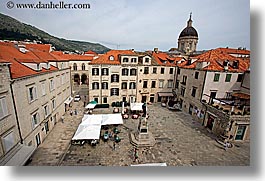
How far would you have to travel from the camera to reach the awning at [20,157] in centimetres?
443

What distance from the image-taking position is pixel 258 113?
470cm

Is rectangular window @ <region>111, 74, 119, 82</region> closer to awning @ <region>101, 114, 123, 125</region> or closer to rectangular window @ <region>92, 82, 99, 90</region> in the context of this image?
rectangular window @ <region>92, 82, 99, 90</region>

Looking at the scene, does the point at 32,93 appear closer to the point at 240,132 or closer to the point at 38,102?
the point at 38,102

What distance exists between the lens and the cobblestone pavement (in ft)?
19.0

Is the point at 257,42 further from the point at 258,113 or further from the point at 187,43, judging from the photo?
the point at 187,43

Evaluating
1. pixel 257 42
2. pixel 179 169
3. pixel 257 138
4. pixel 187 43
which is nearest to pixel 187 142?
pixel 179 169

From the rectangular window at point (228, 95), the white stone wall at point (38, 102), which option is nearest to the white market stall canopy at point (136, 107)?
the white stone wall at point (38, 102)

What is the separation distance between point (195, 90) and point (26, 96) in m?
9.91

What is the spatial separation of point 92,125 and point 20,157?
3.33m

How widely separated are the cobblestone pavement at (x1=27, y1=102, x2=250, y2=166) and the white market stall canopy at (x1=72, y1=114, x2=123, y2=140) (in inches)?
22.3

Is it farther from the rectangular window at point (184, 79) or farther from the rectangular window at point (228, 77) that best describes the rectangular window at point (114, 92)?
the rectangular window at point (228, 77)

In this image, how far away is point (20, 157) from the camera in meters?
4.66

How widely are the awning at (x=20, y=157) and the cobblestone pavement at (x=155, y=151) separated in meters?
0.89

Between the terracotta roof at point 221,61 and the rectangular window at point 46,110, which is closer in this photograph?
the rectangular window at point 46,110
